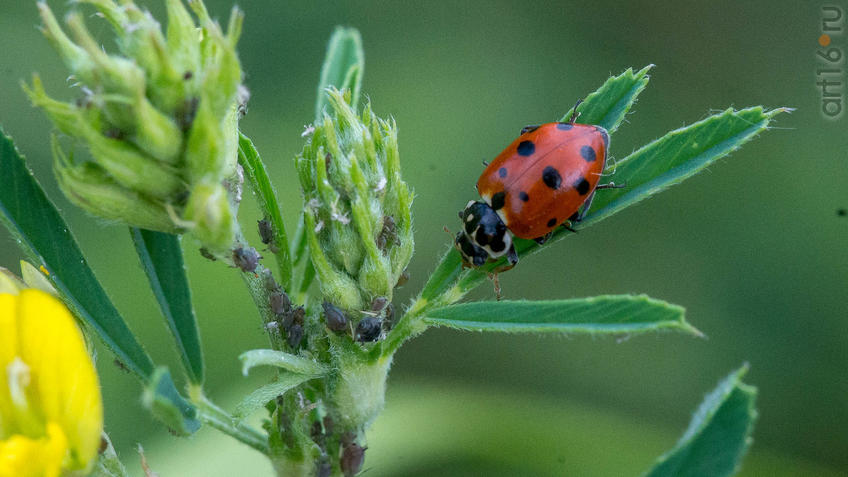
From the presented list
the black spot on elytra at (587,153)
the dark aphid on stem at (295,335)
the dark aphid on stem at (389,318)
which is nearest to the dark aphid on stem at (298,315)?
the dark aphid on stem at (295,335)

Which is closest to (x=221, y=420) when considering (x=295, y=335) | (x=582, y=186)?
(x=295, y=335)

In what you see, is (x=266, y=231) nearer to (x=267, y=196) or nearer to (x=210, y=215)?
(x=267, y=196)

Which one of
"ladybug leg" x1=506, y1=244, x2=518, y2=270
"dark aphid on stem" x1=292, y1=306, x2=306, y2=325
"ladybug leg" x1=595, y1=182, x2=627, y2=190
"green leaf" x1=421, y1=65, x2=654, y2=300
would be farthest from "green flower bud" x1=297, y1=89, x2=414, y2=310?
"ladybug leg" x1=595, y1=182, x2=627, y2=190

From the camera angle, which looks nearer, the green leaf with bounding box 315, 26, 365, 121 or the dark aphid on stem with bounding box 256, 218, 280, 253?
the dark aphid on stem with bounding box 256, 218, 280, 253

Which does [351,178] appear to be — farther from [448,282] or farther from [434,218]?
[434,218]

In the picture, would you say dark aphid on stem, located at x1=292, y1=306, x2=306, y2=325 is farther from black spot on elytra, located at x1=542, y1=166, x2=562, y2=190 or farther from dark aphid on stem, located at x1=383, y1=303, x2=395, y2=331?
black spot on elytra, located at x1=542, y1=166, x2=562, y2=190

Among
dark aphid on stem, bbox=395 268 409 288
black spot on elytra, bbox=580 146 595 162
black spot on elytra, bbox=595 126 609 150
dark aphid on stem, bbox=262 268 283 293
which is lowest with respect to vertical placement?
dark aphid on stem, bbox=395 268 409 288

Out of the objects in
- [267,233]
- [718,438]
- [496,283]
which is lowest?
[718,438]
